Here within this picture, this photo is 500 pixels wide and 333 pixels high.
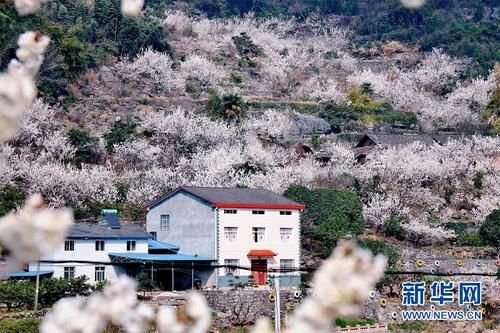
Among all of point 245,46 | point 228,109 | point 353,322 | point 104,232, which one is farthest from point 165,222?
point 245,46

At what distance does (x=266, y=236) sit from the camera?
31.1 meters

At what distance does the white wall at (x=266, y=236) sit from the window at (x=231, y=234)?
0.33ft

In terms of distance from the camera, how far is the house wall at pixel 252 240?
98.6ft

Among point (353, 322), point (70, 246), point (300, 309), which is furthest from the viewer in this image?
point (70, 246)

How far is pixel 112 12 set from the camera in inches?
2175

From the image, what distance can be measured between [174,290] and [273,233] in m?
4.25

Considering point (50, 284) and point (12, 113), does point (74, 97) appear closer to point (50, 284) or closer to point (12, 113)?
point (50, 284)

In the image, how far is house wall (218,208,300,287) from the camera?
30062 millimetres

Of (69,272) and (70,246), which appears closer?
(69,272)

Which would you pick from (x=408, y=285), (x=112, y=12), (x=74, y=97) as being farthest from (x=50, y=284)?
(x=112, y=12)

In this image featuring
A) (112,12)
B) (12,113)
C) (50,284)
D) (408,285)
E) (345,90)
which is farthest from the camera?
(345,90)

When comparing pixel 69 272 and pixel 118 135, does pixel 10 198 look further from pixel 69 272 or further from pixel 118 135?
pixel 118 135

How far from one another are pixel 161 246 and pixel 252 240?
9.64ft

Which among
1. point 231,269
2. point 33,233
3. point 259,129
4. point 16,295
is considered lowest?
point 33,233
